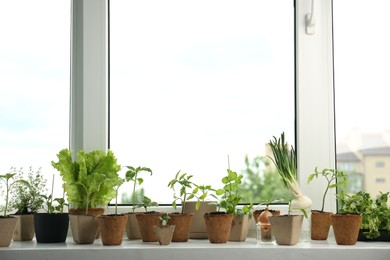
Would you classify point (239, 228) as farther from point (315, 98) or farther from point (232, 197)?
point (315, 98)

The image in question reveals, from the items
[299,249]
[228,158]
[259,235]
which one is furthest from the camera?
[228,158]

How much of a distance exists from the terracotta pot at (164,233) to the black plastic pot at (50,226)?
1.28 feet

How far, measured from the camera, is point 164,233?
8.13 ft

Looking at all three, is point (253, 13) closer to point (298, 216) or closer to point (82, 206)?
point (298, 216)

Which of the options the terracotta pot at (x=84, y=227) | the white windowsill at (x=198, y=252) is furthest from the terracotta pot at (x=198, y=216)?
the terracotta pot at (x=84, y=227)

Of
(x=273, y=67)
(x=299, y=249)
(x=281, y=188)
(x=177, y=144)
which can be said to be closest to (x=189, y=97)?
(x=177, y=144)

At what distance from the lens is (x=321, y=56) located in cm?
283

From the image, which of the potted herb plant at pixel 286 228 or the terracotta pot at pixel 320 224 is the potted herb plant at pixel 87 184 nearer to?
the potted herb plant at pixel 286 228

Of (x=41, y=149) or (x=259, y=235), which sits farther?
(x=41, y=149)

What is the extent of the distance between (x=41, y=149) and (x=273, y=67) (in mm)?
1101

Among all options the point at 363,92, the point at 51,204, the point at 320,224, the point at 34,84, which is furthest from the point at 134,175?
the point at 363,92

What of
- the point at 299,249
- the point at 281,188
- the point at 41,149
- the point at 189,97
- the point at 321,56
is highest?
the point at 321,56

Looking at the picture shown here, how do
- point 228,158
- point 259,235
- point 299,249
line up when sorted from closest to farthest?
point 299,249, point 259,235, point 228,158

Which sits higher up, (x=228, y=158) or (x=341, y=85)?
(x=341, y=85)
